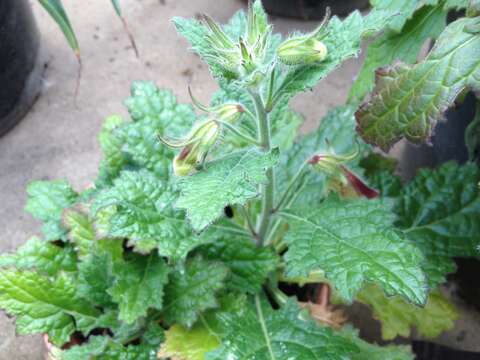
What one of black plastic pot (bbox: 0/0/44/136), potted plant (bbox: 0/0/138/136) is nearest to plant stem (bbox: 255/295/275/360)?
potted plant (bbox: 0/0/138/136)

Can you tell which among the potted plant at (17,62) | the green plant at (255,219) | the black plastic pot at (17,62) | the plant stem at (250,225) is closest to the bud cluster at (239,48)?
the green plant at (255,219)

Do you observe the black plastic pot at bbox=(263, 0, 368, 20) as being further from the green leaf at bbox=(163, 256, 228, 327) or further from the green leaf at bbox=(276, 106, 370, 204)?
the green leaf at bbox=(163, 256, 228, 327)

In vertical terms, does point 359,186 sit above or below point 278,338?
above

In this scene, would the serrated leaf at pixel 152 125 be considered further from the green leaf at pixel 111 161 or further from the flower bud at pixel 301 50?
the flower bud at pixel 301 50

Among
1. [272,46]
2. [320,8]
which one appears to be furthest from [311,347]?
[320,8]

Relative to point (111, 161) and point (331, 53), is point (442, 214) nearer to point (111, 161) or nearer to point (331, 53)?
point (331, 53)

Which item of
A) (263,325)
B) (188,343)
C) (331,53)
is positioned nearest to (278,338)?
(263,325)
